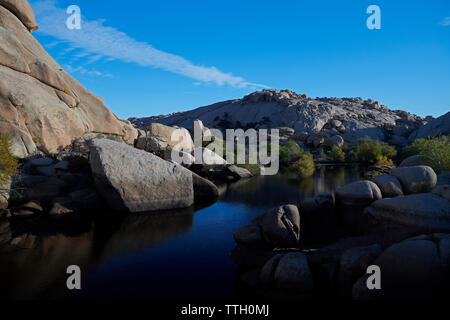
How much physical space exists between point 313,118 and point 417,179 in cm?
6878

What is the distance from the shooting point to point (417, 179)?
10.4m

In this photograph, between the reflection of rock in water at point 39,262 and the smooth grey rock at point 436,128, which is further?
the smooth grey rock at point 436,128

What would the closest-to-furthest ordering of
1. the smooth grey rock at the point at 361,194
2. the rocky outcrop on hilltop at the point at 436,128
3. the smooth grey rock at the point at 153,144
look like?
the smooth grey rock at the point at 361,194 → the smooth grey rock at the point at 153,144 → the rocky outcrop on hilltop at the point at 436,128

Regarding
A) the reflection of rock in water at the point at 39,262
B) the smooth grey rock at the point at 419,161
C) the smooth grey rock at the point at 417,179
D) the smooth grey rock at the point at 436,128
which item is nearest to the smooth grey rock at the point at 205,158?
the reflection of rock in water at the point at 39,262

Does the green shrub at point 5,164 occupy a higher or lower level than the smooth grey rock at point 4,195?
higher

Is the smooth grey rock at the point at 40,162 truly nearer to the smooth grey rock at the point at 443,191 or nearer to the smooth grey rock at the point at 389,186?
the smooth grey rock at the point at 389,186

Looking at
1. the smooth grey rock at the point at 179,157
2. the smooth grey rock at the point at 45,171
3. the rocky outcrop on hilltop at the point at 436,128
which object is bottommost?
the smooth grey rock at the point at 45,171

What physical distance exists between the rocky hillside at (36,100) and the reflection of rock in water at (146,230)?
9682 millimetres

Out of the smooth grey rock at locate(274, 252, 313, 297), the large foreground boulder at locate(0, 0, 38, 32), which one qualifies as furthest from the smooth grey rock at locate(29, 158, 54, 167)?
the large foreground boulder at locate(0, 0, 38, 32)

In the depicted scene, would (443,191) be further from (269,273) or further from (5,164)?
(5,164)

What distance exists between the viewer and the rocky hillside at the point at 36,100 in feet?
57.7

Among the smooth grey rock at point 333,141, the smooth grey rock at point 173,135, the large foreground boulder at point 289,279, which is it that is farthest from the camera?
the smooth grey rock at point 333,141

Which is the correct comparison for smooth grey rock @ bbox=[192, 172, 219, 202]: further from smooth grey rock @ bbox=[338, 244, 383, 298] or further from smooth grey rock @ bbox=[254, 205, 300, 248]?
smooth grey rock @ bbox=[338, 244, 383, 298]

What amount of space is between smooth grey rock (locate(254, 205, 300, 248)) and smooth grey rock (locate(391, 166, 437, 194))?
4.69 m
